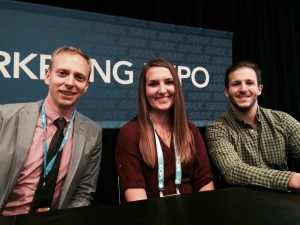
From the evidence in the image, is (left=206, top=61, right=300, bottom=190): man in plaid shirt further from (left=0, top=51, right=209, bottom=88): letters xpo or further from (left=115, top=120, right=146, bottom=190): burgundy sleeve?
(left=0, top=51, right=209, bottom=88): letters xpo

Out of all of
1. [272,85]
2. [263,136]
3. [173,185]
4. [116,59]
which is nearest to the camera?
[173,185]

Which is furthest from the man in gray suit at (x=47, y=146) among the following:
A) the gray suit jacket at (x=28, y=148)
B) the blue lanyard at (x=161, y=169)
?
the blue lanyard at (x=161, y=169)

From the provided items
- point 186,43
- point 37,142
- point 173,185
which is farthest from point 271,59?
point 37,142

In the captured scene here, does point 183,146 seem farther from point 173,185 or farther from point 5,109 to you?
point 5,109

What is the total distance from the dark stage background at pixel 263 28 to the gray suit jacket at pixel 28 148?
1.68 metres

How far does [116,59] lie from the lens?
88.7 inches

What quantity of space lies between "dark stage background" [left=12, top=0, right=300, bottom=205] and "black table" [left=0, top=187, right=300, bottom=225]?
2.25 m

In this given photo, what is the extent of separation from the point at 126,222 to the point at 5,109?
106 centimetres

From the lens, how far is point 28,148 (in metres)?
1.34

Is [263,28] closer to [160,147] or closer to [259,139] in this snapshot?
[259,139]

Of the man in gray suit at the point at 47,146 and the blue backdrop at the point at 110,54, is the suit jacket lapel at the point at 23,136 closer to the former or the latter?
the man in gray suit at the point at 47,146

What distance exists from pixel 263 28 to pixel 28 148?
10.2ft

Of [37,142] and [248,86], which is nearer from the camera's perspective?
[37,142]

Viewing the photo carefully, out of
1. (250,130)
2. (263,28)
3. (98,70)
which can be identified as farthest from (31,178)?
(263,28)
